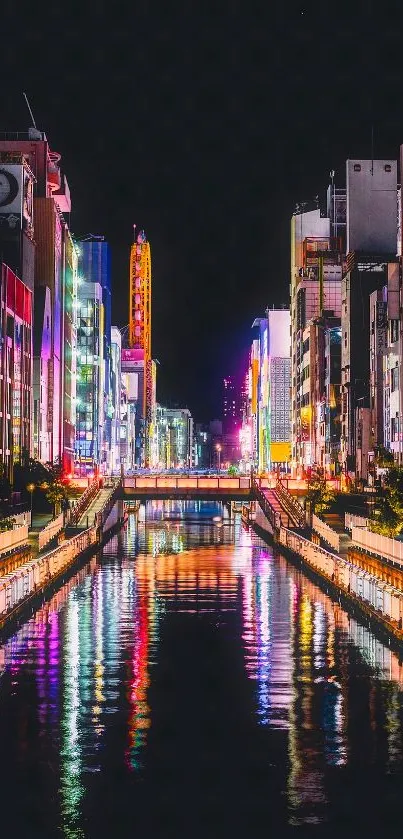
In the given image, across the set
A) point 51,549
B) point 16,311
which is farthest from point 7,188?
point 51,549

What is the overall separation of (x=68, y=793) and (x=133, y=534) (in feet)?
296

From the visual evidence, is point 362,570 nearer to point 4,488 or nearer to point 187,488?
point 4,488

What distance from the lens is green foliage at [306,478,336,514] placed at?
10375cm

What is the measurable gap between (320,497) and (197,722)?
80113mm

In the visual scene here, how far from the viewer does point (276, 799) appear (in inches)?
726

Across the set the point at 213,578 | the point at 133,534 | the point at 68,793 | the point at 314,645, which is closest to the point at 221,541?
the point at 133,534

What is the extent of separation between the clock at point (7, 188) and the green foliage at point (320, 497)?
53.8 m

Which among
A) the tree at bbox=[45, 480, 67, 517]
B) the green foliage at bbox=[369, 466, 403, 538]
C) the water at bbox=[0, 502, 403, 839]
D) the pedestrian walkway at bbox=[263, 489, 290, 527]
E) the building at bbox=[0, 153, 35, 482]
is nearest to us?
the water at bbox=[0, 502, 403, 839]

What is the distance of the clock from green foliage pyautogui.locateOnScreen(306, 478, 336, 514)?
53847mm

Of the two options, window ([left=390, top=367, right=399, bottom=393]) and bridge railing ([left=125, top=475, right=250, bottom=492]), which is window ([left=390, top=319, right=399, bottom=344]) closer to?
window ([left=390, top=367, right=399, bottom=393])

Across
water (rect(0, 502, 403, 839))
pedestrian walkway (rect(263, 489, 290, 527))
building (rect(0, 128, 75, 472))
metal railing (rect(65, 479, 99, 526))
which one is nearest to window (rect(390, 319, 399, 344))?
building (rect(0, 128, 75, 472))

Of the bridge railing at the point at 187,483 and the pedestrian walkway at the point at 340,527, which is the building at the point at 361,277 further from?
the pedestrian walkway at the point at 340,527

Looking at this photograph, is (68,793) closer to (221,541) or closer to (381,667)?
(381,667)

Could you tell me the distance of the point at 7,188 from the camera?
14262 cm
